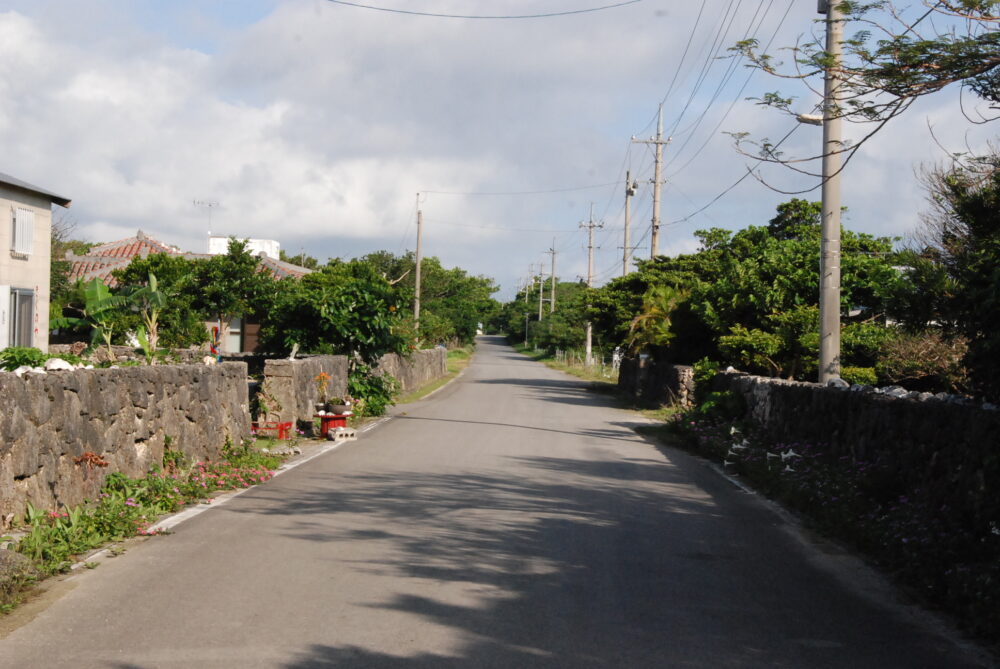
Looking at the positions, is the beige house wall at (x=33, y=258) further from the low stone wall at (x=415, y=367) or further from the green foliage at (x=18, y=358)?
the green foliage at (x=18, y=358)

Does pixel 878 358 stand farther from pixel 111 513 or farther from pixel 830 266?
pixel 111 513

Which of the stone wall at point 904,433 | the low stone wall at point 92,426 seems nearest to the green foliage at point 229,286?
the low stone wall at point 92,426

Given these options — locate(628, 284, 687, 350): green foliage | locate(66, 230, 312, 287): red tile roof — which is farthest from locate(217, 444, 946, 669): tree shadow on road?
locate(66, 230, 312, 287): red tile roof

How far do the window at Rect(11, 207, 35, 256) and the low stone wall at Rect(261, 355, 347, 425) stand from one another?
7850mm

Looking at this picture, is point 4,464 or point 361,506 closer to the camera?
point 4,464

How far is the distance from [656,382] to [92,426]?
23.7m

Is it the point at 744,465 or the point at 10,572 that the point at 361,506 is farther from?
the point at 744,465

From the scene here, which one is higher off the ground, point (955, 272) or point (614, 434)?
point (955, 272)

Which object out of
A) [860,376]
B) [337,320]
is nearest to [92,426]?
[337,320]

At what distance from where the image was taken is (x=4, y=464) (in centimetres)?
745

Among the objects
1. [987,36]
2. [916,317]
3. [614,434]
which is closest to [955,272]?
[916,317]

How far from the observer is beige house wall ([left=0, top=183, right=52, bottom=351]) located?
2130 cm

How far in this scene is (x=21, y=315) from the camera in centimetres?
2186

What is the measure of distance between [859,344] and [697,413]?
3.72 m
